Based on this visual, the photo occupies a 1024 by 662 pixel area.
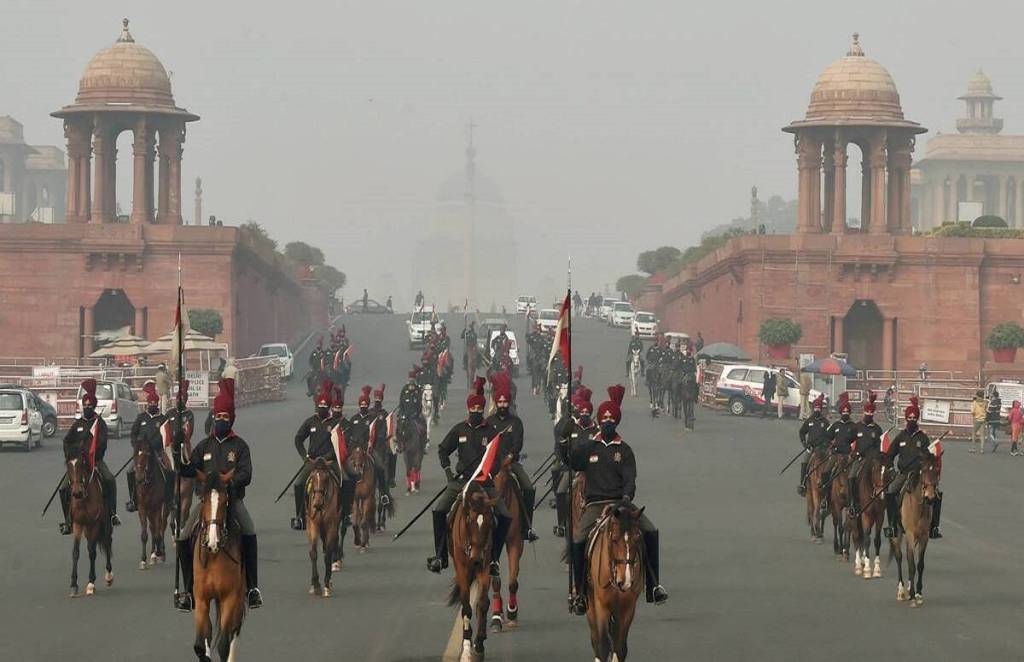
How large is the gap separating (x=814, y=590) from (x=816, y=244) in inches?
2200

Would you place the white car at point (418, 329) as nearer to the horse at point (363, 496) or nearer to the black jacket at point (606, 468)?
the horse at point (363, 496)

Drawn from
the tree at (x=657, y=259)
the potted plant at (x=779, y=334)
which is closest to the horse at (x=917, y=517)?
the potted plant at (x=779, y=334)

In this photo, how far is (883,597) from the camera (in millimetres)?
23609

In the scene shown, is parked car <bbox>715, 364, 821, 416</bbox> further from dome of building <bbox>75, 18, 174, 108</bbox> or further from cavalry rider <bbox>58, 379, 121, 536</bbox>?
cavalry rider <bbox>58, 379, 121, 536</bbox>

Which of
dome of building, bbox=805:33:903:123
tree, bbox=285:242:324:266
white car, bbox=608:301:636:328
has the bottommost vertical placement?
white car, bbox=608:301:636:328

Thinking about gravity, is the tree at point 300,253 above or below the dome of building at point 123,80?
below

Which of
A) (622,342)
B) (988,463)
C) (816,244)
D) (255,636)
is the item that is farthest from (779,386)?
(255,636)

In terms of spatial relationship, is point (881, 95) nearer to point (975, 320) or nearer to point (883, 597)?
point (975, 320)

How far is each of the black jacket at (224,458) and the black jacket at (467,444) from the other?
2716mm

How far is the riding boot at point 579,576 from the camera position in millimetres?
17812

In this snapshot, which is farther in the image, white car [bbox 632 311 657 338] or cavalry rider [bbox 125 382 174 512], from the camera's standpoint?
white car [bbox 632 311 657 338]

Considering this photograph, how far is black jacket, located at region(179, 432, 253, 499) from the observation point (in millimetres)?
17766

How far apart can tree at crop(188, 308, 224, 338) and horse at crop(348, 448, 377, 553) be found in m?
49.8

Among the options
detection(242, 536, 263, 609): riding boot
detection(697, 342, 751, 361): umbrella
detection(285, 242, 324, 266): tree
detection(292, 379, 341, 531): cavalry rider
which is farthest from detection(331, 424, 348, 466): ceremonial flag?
detection(285, 242, 324, 266): tree
